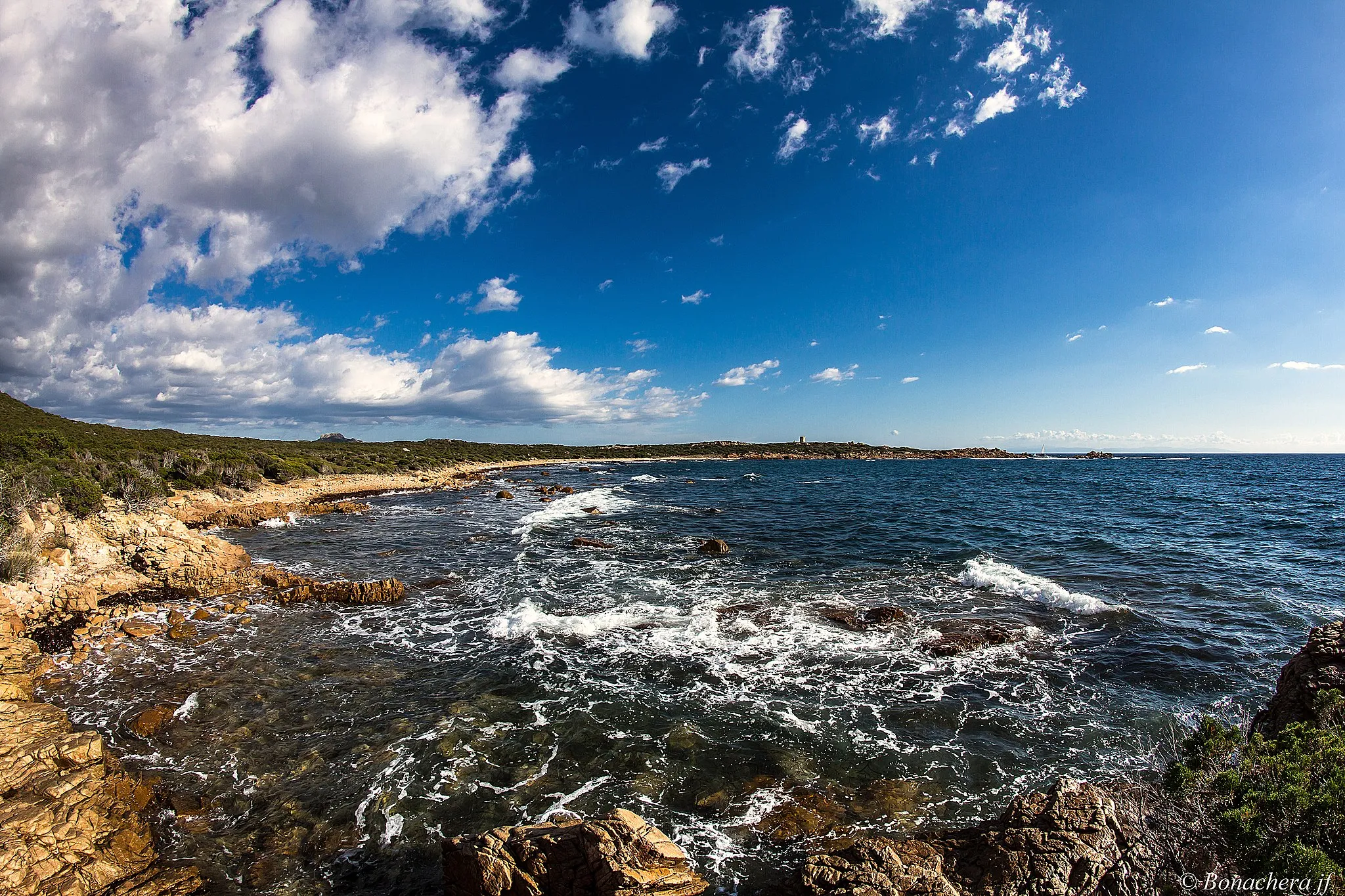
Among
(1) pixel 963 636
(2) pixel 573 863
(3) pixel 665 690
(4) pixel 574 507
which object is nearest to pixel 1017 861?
(2) pixel 573 863

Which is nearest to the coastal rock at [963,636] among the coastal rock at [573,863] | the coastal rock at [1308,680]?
the coastal rock at [1308,680]

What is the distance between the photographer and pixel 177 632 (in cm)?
1302

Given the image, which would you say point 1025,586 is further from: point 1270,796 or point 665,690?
point 1270,796

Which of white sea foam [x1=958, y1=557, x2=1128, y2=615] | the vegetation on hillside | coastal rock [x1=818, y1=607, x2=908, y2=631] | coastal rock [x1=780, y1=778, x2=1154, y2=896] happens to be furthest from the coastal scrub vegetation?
the vegetation on hillside

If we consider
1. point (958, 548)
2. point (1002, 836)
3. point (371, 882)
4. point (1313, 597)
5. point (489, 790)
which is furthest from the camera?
point (958, 548)

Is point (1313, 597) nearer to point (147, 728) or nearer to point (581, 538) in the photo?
point (581, 538)

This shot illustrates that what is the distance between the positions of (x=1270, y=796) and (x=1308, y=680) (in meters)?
4.24

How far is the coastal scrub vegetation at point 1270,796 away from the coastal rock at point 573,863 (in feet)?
16.7

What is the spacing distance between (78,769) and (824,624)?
1460cm

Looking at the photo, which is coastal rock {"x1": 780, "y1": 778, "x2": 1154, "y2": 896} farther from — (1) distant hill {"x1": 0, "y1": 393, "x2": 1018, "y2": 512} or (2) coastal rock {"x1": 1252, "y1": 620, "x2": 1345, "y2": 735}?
(1) distant hill {"x1": 0, "y1": 393, "x2": 1018, "y2": 512}

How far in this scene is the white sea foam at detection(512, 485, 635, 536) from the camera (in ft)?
107

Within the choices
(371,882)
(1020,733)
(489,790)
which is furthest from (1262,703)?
(371,882)

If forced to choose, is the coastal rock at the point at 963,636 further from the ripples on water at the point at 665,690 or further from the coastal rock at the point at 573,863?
the coastal rock at the point at 573,863

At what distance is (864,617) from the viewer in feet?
49.7
